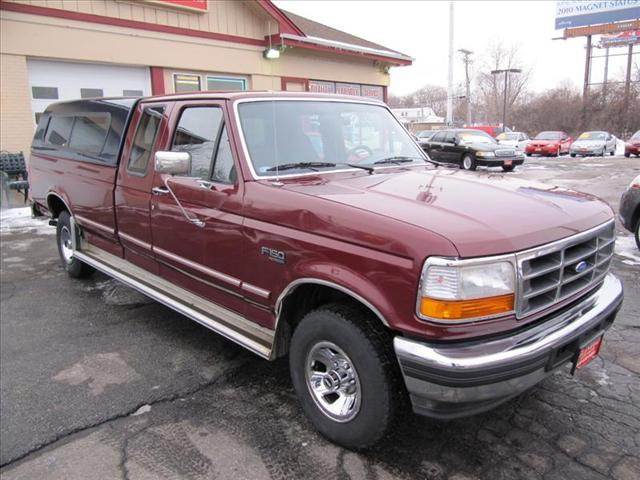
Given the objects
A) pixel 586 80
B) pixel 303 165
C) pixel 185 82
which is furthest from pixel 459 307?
pixel 586 80

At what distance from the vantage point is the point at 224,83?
1409 cm

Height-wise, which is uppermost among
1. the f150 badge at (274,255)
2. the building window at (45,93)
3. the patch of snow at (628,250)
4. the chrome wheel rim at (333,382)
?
the building window at (45,93)

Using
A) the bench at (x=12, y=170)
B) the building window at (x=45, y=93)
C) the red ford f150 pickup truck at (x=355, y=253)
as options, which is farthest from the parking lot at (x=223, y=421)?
the building window at (x=45, y=93)

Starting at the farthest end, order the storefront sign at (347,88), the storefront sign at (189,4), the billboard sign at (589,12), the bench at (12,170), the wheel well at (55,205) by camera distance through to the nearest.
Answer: the billboard sign at (589,12) < the storefront sign at (347,88) < the storefront sign at (189,4) < the bench at (12,170) < the wheel well at (55,205)

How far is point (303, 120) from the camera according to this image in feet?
12.0

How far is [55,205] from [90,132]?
1.38 meters

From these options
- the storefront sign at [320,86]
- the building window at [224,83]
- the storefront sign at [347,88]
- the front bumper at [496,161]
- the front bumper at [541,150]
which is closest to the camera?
the building window at [224,83]

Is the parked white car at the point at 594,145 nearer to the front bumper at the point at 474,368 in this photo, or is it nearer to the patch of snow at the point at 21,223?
the patch of snow at the point at 21,223

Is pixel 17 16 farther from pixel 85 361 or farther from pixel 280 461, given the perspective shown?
pixel 280 461

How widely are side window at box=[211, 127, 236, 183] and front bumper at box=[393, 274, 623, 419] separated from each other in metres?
1.62

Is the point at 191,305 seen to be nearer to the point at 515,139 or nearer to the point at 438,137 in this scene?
the point at 438,137

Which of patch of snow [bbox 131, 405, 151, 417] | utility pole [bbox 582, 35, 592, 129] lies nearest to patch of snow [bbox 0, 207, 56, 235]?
patch of snow [bbox 131, 405, 151, 417]

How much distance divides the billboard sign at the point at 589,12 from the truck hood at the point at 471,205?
63.1ft

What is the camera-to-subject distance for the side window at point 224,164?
334 cm
